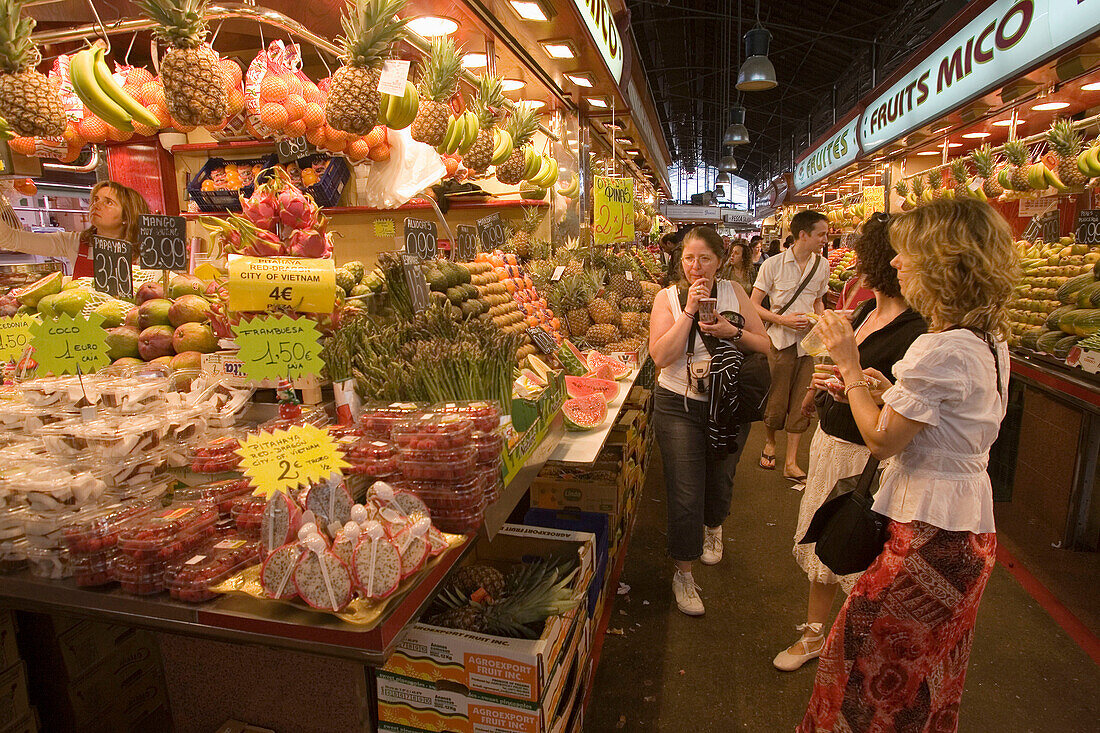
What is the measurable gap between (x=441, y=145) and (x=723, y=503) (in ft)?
8.57

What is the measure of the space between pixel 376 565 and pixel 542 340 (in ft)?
6.97

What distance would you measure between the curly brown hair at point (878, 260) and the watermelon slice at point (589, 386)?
3.99 ft

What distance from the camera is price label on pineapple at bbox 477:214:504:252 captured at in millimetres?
4031

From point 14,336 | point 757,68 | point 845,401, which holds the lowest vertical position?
point 845,401

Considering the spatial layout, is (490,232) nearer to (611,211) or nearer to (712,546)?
(611,211)

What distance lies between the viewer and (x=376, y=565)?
1122 millimetres

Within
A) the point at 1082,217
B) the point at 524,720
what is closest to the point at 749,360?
the point at 524,720

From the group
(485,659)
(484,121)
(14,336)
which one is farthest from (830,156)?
(14,336)

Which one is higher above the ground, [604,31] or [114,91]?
[604,31]

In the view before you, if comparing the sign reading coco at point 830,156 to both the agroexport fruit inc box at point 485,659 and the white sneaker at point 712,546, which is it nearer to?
the white sneaker at point 712,546

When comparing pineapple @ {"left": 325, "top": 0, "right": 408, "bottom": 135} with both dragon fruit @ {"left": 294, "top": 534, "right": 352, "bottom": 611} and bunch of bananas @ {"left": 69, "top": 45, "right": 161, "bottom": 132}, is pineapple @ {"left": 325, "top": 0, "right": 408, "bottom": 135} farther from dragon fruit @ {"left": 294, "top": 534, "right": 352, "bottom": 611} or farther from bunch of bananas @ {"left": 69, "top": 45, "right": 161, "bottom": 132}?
dragon fruit @ {"left": 294, "top": 534, "right": 352, "bottom": 611}

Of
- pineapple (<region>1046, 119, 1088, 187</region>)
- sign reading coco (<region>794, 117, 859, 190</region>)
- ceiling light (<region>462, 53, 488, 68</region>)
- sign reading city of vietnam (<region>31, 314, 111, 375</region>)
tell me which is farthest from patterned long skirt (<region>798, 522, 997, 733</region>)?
sign reading coco (<region>794, 117, 859, 190</region>)

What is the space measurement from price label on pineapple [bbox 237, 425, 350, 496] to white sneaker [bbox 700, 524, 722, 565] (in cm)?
293

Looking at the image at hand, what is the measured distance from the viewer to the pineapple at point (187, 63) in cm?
204
